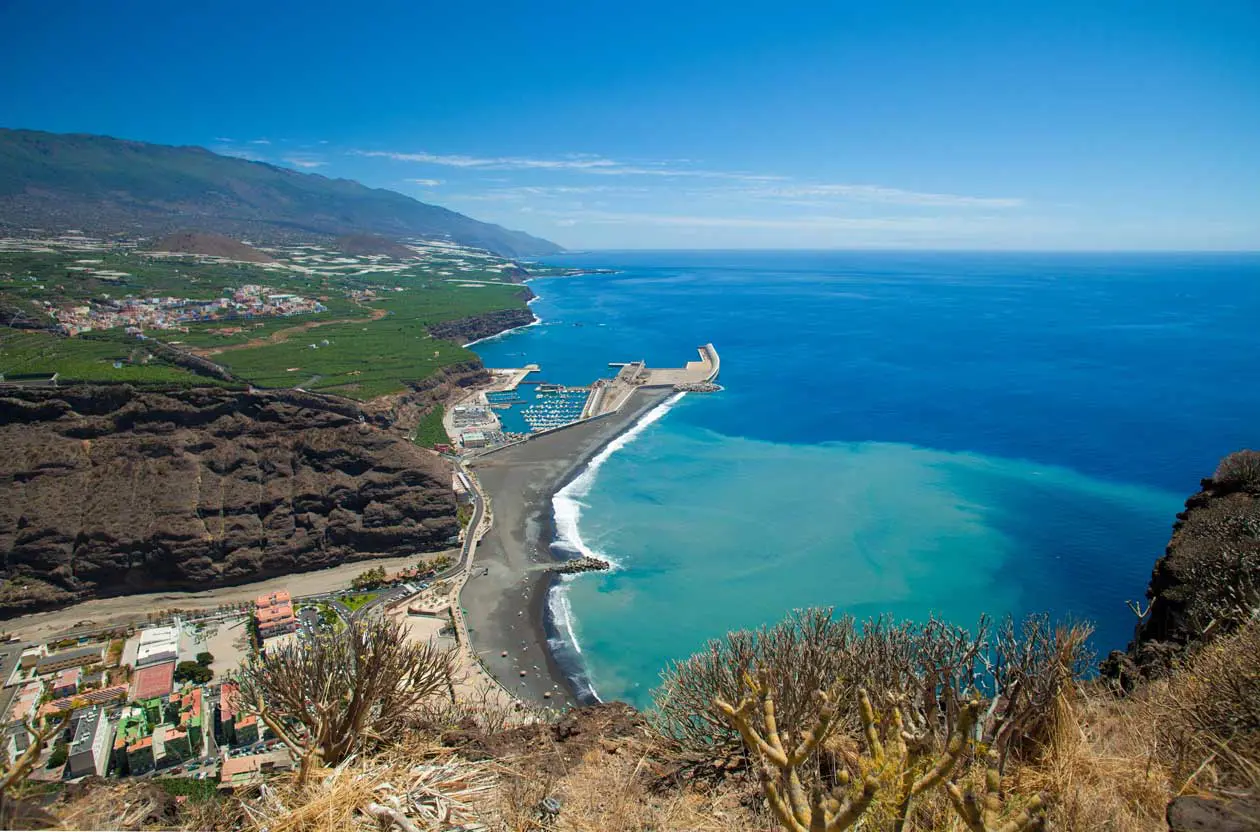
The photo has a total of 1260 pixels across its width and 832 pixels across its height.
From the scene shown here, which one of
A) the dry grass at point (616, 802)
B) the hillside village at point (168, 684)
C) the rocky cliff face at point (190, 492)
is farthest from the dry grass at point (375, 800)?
the rocky cliff face at point (190, 492)

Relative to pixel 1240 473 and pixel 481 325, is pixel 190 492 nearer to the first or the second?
pixel 1240 473

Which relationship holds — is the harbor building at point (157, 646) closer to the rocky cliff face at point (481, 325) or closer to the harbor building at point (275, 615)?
the harbor building at point (275, 615)

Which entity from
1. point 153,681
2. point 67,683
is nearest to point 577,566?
point 153,681

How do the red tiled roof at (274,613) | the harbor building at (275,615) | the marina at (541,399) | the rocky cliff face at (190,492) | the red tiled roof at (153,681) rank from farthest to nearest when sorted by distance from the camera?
the marina at (541,399) → the rocky cliff face at (190,492) → the red tiled roof at (274,613) → the harbor building at (275,615) → the red tiled roof at (153,681)

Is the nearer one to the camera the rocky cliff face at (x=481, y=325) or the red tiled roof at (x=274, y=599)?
the red tiled roof at (x=274, y=599)

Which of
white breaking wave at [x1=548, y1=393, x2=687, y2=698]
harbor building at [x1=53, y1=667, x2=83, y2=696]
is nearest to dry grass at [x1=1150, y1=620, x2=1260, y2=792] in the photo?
white breaking wave at [x1=548, y1=393, x2=687, y2=698]

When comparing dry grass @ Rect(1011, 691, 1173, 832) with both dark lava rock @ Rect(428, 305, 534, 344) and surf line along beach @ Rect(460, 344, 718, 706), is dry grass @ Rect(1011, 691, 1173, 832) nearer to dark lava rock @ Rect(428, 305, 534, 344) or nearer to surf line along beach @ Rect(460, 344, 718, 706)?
surf line along beach @ Rect(460, 344, 718, 706)
